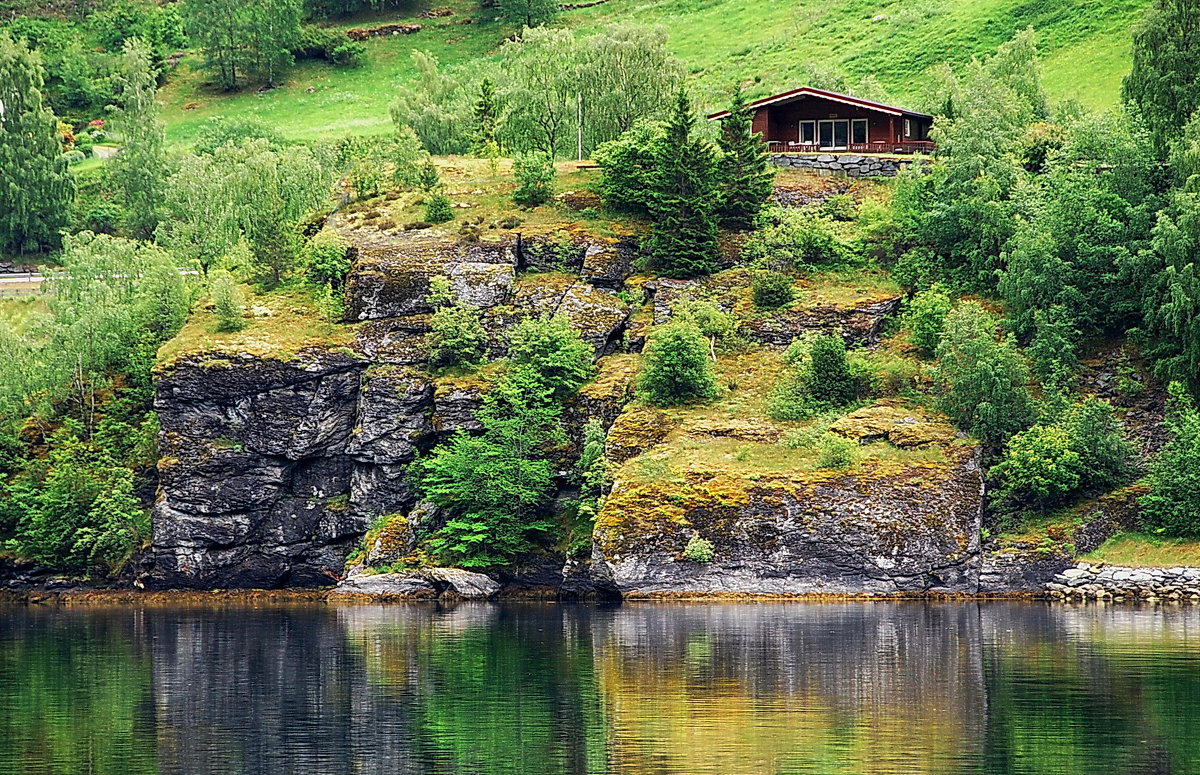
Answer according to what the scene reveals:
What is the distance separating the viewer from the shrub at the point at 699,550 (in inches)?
2736

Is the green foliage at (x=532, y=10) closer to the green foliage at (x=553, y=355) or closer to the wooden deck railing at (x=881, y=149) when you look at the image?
the wooden deck railing at (x=881, y=149)

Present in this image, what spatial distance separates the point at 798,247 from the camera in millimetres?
86875

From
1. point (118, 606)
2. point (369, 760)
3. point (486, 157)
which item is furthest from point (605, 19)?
point (369, 760)

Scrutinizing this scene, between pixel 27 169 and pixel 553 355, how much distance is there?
52899 millimetres

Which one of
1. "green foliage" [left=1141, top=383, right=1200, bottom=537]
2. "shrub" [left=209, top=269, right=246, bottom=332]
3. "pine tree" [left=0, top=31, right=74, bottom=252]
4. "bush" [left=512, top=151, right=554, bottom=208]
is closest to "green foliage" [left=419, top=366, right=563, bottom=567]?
"shrub" [left=209, top=269, right=246, bottom=332]

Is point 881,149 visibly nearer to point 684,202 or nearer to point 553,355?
point 684,202

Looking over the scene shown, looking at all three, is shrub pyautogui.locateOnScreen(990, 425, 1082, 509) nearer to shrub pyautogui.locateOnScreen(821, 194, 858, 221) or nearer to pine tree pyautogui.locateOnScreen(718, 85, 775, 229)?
shrub pyautogui.locateOnScreen(821, 194, 858, 221)

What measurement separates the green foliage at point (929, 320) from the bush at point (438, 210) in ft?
85.6

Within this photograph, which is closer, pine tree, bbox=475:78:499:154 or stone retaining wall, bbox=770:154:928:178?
stone retaining wall, bbox=770:154:928:178

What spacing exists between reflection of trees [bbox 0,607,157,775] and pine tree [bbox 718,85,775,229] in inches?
1552

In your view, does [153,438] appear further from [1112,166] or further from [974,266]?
[1112,166]

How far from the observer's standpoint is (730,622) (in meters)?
60.8

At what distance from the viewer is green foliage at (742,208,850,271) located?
283ft

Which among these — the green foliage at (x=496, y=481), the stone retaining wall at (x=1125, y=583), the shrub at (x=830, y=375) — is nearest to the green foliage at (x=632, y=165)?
the green foliage at (x=496, y=481)
